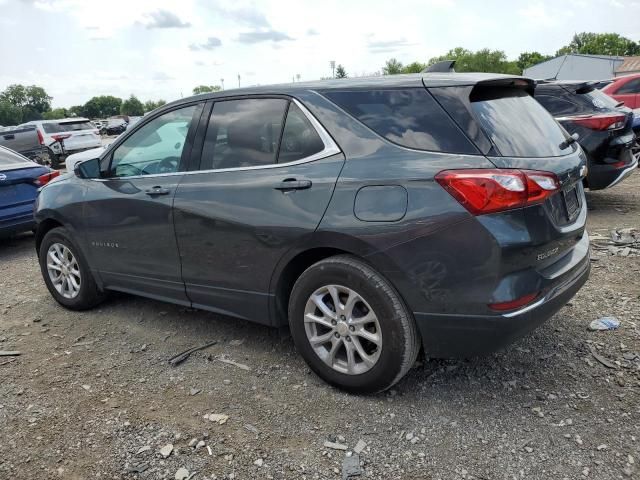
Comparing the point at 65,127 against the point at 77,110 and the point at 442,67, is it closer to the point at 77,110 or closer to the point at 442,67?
A: the point at 442,67

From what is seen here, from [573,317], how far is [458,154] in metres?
1.96

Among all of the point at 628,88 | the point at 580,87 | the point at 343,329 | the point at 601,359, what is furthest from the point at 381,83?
the point at 628,88

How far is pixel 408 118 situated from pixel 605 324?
7.04ft

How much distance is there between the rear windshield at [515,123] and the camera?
2814 mm

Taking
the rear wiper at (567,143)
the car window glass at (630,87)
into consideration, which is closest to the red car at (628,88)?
the car window glass at (630,87)

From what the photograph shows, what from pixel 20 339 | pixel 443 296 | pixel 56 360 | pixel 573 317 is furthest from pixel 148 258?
pixel 573 317

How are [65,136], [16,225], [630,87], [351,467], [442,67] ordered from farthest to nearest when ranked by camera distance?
1. [65,136]
2. [630,87]
3. [16,225]
4. [442,67]
5. [351,467]

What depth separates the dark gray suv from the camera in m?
2.68

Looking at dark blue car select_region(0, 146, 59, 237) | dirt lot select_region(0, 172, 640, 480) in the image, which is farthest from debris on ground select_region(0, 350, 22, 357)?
dark blue car select_region(0, 146, 59, 237)

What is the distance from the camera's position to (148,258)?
13.2ft

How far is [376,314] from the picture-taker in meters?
2.91

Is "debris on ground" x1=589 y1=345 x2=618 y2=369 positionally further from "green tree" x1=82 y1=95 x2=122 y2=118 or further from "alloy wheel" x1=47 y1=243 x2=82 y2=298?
"green tree" x1=82 y1=95 x2=122 y2=118

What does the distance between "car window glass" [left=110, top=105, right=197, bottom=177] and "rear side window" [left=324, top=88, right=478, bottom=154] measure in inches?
51.3

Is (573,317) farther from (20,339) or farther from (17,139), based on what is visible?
(17,139)
